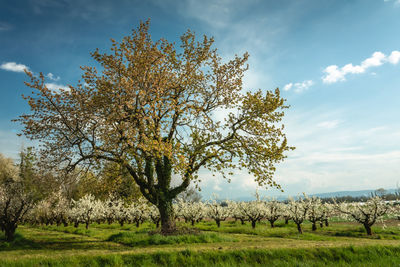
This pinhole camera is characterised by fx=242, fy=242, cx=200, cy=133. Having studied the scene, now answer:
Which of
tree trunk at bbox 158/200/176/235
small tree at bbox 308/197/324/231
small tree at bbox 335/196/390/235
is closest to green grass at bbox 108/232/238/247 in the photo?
tree trunk at bbox 158/200/176/235

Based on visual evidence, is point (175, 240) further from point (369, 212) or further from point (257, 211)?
point (369, 212)

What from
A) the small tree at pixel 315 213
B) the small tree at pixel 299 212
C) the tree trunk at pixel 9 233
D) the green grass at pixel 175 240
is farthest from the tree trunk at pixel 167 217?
the small tree at pixel 315 213

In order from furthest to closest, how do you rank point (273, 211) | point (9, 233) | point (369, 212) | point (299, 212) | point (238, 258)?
point (273, 211), point (299, 212), point (369, 212), point (9, 233), point (238, 258)

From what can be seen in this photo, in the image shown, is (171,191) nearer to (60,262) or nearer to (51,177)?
(51,177)

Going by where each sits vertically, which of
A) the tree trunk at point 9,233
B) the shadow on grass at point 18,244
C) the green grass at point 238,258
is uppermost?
the green grass at point 238,258

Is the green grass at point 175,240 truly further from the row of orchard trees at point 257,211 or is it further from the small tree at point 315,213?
the small tree at point 315,213

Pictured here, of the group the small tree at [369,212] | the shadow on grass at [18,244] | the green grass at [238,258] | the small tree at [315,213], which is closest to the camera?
the green grass at [238,258]

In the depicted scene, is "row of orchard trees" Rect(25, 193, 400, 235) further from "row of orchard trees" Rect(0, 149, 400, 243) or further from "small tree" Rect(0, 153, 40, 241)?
"small tree" Rect(0, 153, 40, 241)

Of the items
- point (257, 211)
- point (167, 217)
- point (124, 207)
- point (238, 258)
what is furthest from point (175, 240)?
point (257, 211)

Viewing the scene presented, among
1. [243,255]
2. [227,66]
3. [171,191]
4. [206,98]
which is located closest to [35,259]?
[243,255]

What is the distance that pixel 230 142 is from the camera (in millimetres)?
20438

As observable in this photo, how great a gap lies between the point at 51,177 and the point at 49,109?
4923 mm

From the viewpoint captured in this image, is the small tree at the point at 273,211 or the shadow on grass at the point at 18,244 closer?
the shadow on grass at the point at 18,244

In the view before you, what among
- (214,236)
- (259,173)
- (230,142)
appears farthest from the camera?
(230,142)
